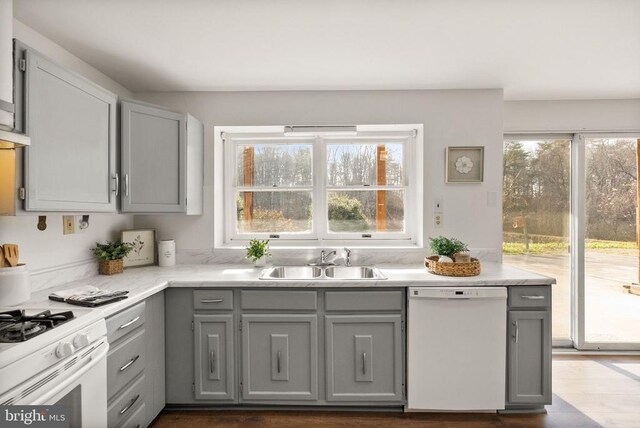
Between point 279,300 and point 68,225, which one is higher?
point 68,225

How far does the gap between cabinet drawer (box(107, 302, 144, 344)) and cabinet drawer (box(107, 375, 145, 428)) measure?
1.06 feet

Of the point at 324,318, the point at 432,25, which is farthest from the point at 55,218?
the point at 432,25

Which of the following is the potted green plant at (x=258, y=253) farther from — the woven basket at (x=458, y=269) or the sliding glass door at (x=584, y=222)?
the sliding glass door at (x=584, y=222)

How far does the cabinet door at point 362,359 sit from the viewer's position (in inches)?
88.0

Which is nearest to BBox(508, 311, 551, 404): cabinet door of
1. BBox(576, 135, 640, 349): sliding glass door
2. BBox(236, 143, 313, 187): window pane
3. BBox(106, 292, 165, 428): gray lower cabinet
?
BBox(576, 135, 640, 349): sliding glass door

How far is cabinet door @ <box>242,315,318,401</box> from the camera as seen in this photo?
2.24m

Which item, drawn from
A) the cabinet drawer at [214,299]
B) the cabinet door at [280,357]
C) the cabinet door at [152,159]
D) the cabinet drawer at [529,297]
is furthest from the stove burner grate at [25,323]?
the cabinet drawer at [529,297]

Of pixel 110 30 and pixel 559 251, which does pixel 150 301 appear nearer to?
pixel 110 30

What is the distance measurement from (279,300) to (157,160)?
133 cm

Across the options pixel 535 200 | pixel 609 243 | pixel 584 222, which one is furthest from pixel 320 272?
pixel 609 243

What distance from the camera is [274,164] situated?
3.13m

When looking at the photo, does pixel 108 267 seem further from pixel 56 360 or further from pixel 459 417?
pixel 459 417

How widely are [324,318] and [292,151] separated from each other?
1574mm

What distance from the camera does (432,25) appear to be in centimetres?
188
